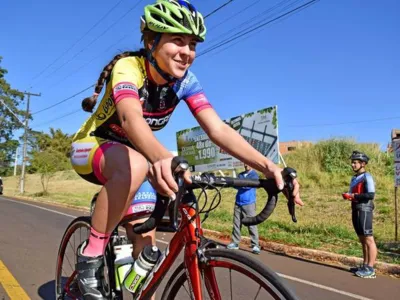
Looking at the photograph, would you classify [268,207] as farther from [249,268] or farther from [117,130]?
[117,130]

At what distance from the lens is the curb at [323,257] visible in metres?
6.82

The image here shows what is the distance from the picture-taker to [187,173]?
65.8 inches

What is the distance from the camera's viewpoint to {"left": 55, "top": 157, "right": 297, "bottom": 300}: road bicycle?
1.75 m

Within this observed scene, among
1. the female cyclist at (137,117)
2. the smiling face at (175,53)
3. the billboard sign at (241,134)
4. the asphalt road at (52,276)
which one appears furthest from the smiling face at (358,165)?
the billboard sign at (241,134)

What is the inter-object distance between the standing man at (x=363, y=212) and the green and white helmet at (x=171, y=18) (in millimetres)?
5489

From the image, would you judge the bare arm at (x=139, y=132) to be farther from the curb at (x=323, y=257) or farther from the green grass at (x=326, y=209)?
the green grass at (x=326, y=209)

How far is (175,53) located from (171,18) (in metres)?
0.19

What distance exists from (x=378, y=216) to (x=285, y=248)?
4.36m

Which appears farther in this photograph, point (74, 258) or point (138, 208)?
point (74, 258)

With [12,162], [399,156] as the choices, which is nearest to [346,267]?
[399,156]

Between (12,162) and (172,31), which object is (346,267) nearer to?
(172,31)

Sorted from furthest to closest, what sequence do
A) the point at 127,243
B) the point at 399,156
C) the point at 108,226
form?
1. the point at 399,156
2. the point at 127,243
3. the point at 108,226

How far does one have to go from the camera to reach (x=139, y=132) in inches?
75.5

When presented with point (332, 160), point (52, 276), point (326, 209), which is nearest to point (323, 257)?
point (52, 276)
